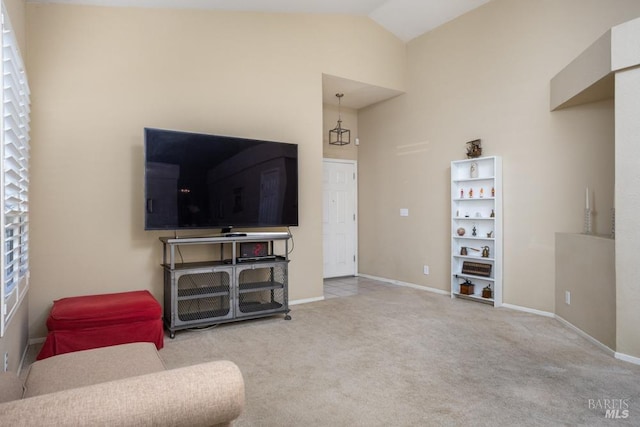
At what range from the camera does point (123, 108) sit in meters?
3.74

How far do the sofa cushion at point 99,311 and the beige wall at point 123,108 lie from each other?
0.45 meters

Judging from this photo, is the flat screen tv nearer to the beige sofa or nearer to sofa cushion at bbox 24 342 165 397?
sofa cushion at bbox 24 342 165 397

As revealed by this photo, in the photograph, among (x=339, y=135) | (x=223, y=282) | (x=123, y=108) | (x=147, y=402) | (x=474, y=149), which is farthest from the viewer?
(x=339, y=135)

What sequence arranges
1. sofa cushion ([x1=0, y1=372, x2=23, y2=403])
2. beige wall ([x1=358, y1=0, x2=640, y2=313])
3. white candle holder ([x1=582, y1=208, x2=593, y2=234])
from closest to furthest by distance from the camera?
sofa cushion ([x1=0, y1=372, x2=23, y2=403]), white candle holder ([x1=582, y1=208, x2=593, y2=234]), beige wall ([x1=358, y1=0, x2=640, y2=313])

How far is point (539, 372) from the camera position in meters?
2.71

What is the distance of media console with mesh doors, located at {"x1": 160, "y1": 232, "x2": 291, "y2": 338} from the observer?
3.57 meters

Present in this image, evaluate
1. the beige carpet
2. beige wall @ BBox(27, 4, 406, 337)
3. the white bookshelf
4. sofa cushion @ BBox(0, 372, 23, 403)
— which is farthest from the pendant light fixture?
sofa cushion @ BBox(0, 372, 23, 403)

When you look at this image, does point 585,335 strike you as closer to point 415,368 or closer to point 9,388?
point 415,368

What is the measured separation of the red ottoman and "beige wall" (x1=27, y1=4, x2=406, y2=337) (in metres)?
0.48

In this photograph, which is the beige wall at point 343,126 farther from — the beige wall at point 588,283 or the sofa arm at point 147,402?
the sofa arm at point 147,402

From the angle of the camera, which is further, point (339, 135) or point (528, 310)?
point (339, 135)

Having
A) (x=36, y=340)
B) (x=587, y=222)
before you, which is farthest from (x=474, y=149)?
(x=36, y=340)

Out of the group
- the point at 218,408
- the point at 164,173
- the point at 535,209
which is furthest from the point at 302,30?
the point at 218,408

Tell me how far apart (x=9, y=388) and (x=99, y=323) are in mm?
1684
